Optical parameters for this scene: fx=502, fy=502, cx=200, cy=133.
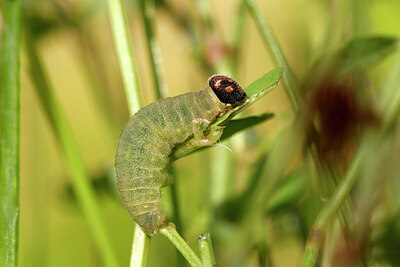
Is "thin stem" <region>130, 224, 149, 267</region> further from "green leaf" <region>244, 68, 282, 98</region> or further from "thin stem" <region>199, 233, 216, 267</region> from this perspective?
"green leaf" <region>244, 68, 282, 98</region>

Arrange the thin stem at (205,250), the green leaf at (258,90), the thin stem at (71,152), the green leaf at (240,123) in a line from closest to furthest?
1. the thin stem at (205,250)
2. the green leaf at (258,90)
3. the green leaf at (240,123)
4. the thin stem at (71,152)

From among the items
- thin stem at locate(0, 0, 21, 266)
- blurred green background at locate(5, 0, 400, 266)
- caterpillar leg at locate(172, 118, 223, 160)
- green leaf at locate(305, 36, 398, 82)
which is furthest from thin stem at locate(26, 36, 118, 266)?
green leaf at locate(305, 36, 398, 82)

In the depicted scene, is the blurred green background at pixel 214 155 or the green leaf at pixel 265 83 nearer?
the green leaf at pixel 265 83

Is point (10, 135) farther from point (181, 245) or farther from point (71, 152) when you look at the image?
point (181, 245)

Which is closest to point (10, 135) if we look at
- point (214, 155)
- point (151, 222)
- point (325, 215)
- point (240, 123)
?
point (151, 222)

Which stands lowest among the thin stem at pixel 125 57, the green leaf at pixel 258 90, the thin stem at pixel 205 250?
the thin stem at pixel 205 250

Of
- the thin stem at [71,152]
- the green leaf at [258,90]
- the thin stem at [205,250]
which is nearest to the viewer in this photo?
the thin stem at [205,250]

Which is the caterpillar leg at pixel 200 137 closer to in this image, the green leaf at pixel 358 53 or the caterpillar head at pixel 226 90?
the caterpillar head at pixel 226 90

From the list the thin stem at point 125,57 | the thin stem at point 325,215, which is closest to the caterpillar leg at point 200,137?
the thin stem at point 125,57
